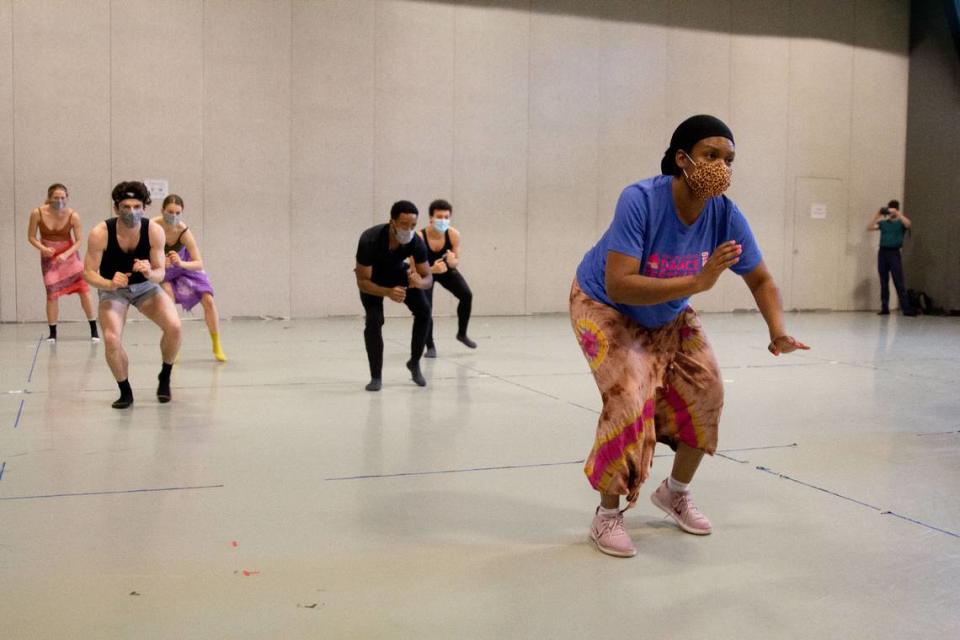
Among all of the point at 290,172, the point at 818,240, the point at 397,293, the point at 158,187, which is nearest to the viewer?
the point at 397,293

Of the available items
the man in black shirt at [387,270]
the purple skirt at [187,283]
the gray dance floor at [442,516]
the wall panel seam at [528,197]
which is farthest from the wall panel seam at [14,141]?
the wall panel seam at [528,197]

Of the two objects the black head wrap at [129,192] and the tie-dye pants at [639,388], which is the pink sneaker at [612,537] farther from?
the black head wrap at [129,192]

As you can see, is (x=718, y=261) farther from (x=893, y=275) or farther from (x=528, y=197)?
(x=893, y=275)

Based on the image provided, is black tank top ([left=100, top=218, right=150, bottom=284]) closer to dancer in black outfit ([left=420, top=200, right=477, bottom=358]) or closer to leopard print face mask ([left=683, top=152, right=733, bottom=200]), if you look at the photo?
dancer in black outfit ([left=420, top=200, right=477, bottom=358])

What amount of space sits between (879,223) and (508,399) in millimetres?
11437

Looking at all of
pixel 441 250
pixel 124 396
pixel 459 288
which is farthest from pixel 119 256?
pixel 459 288

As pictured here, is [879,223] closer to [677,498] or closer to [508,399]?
[508,399]

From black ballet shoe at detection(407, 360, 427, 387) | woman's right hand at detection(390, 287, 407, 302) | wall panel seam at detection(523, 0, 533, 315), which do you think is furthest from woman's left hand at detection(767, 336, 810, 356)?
wall panel seam at detection(523, 0, 533, 315)

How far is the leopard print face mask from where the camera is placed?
294 centimetres

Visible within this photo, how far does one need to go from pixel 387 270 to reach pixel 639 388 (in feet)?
12.5

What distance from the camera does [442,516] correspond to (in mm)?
3531

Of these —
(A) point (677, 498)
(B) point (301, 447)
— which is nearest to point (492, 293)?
(B) point (301, 447)

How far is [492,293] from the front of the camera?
13531 mm

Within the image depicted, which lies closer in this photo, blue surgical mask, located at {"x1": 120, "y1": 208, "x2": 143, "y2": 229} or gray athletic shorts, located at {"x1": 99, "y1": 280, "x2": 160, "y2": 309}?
blue surgical mask, located at {"x1": 120, "y1": 208, "x2": 143, "y2": 229}
